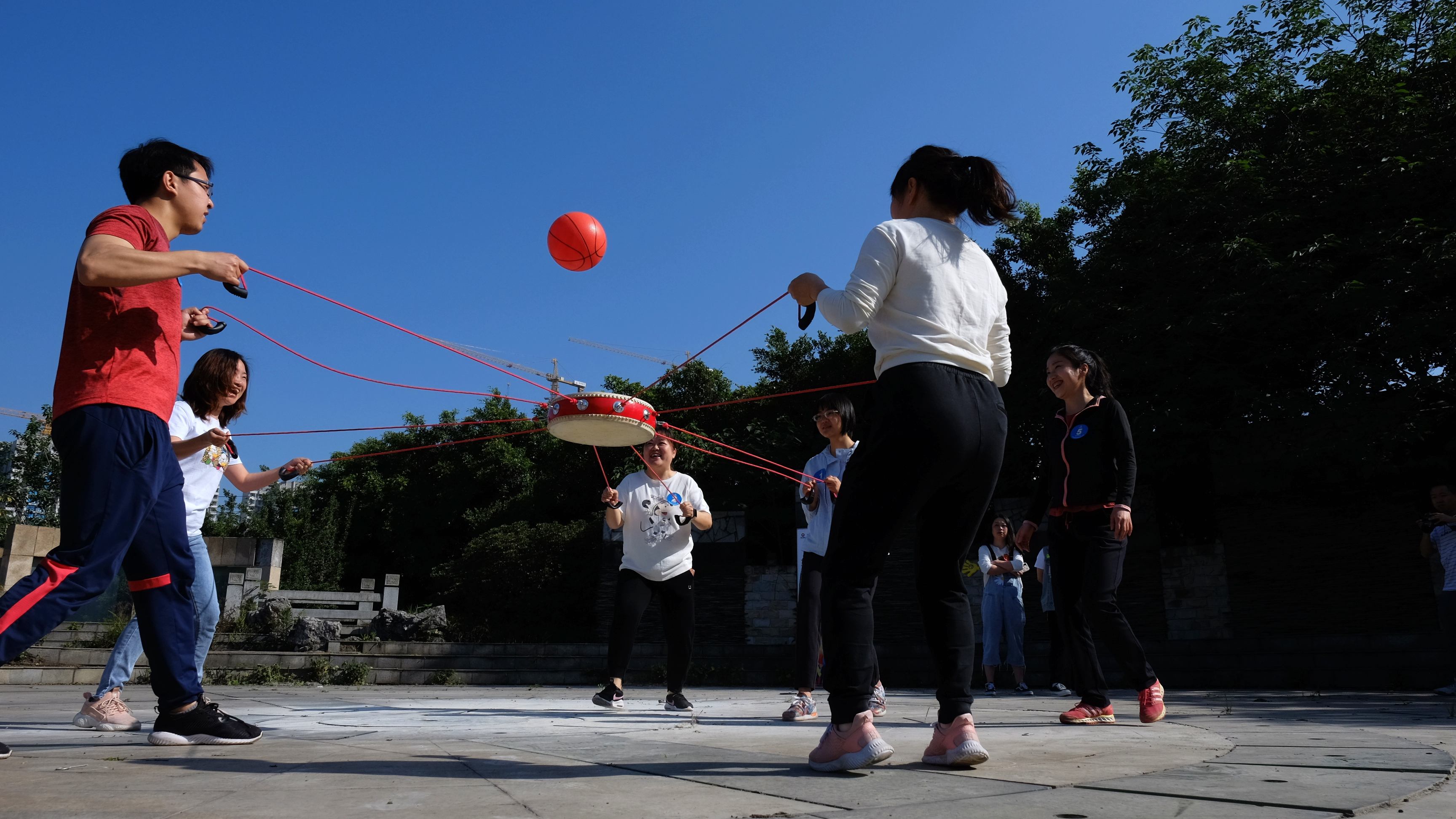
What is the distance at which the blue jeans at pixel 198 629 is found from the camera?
375 cm

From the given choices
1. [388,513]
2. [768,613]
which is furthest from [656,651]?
[388,513]

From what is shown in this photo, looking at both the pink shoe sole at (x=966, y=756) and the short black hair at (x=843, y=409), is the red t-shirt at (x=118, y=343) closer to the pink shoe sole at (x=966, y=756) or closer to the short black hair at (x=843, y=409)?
the pink shoe sole at (x=966, y=756)

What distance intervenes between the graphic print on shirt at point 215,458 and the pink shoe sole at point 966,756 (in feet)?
10.1

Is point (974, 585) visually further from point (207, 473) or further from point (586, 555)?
point (207, 473)

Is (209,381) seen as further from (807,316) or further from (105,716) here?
(807,316)

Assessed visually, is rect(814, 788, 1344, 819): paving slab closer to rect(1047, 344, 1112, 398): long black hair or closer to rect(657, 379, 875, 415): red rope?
rect(657, 379, 875, 415): red rope

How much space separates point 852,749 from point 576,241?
15.5 ft

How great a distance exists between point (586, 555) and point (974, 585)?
830 cm

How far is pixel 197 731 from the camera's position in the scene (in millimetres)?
2820

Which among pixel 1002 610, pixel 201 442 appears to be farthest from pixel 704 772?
pixel 1002 610

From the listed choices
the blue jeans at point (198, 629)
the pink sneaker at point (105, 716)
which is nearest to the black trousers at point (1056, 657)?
the blue jeans at point (198, 629)

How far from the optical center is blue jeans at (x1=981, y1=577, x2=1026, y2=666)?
9.02 m

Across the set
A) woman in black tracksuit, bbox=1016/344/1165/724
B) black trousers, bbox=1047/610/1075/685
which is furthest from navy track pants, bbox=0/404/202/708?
black trousers, bbox=1047/610/1075/685

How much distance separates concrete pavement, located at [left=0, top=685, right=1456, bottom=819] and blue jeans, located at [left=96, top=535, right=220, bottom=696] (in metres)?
0.28
